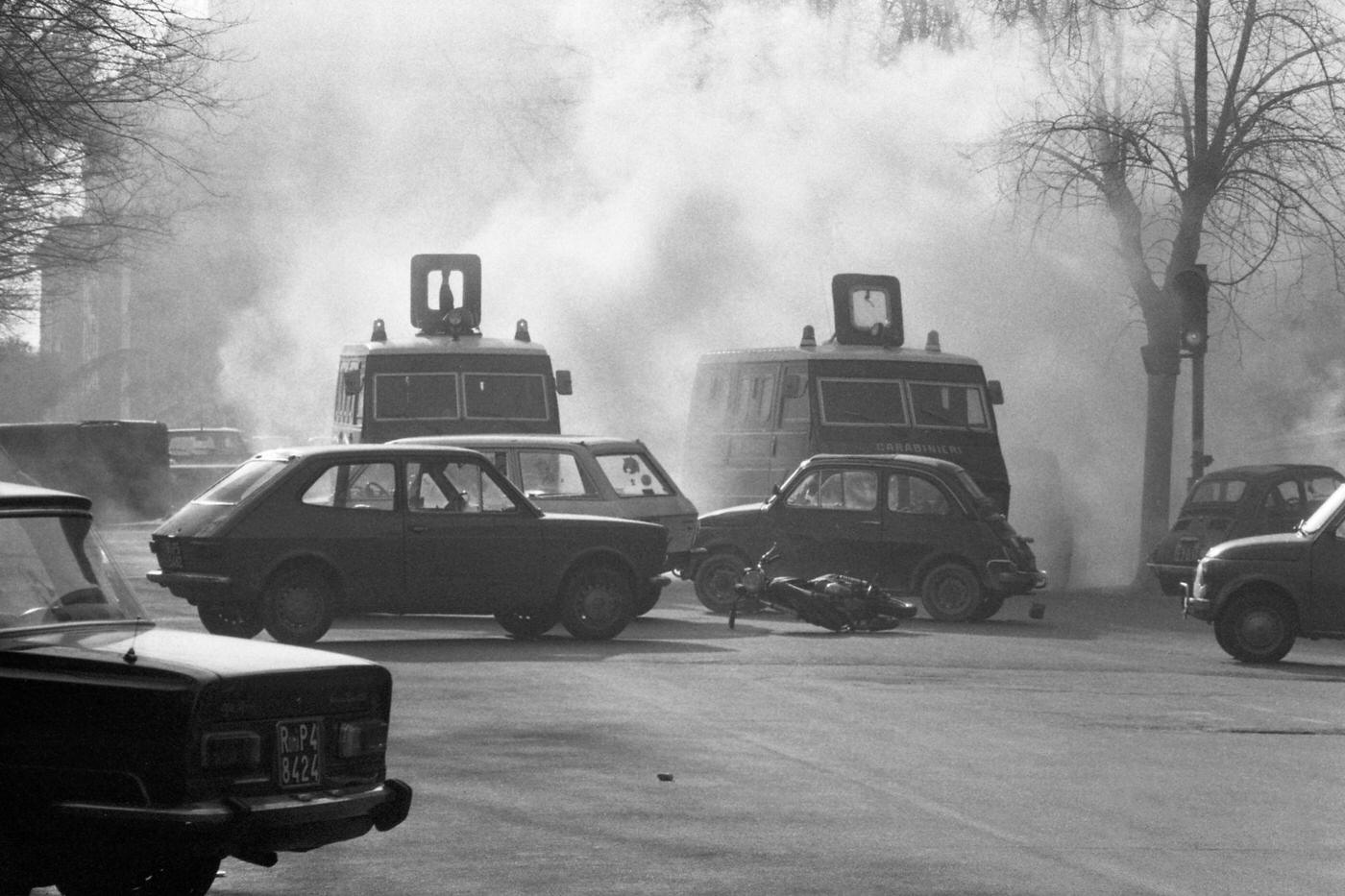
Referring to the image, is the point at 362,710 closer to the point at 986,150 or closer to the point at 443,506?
the point at 443,506

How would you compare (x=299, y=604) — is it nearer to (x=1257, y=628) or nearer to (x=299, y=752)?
(x=1257, y=628)

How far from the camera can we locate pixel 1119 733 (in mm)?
12523

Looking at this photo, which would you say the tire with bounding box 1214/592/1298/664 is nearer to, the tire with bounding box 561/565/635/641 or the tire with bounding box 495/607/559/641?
the tire with bounding box 561/565/635/641

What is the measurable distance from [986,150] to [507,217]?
12589mm

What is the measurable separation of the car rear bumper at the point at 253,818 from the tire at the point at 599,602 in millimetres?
10244

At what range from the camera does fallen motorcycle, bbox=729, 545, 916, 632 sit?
1914 centimetres

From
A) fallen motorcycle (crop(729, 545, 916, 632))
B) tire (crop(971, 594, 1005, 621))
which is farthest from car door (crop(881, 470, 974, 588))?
fallen motorcycle (crop(729, 545, 916, 632))

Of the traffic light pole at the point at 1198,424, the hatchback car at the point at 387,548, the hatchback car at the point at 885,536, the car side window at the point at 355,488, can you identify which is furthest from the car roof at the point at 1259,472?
the car side window at the point at 355,488

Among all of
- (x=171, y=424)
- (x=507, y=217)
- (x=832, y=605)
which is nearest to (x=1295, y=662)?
(x=832, y=605)

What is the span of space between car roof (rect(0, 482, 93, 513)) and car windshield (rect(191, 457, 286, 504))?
9.41 metres

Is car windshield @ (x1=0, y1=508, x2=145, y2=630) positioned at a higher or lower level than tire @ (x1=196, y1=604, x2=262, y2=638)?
higher

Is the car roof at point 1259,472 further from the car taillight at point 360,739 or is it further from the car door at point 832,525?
the car taillight at point 360,739

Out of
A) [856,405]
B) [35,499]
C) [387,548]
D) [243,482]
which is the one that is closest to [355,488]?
[387,548]

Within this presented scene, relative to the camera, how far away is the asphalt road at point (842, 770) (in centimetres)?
824
